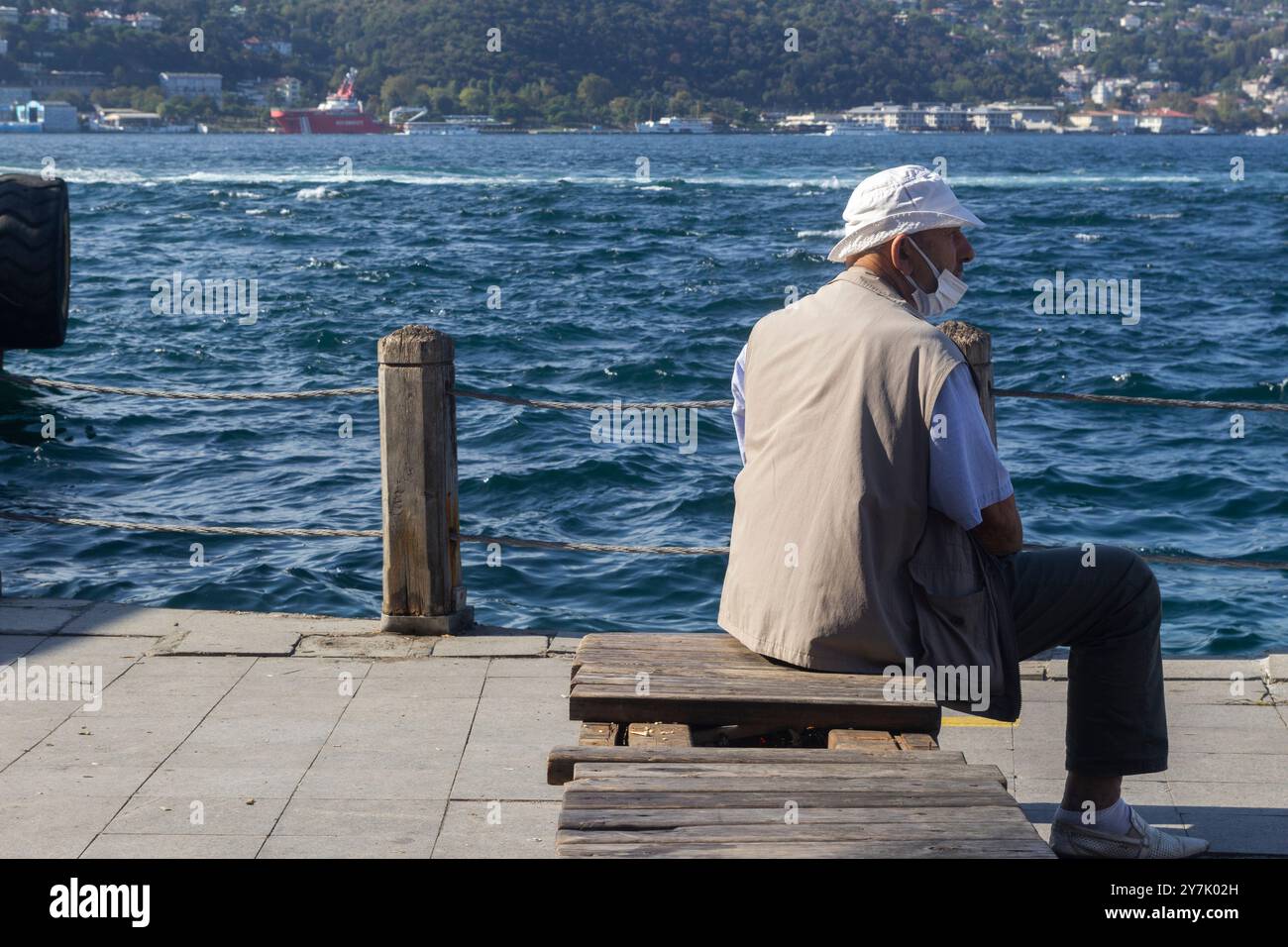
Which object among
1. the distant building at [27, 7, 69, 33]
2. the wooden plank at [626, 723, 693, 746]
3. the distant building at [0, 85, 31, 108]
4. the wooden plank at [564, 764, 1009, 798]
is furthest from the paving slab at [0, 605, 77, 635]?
the distant building at [0, 85, 31, 108]

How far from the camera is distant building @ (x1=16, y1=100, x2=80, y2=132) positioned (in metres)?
107

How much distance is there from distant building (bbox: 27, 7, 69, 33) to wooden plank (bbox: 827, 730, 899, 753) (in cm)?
11812

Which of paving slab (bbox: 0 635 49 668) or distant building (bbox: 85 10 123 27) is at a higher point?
distant building (bbox: 85 10 123 27)

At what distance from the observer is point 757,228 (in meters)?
33.7

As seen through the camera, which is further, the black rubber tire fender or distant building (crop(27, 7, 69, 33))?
distant building (crop(27, 7, 69, 33))

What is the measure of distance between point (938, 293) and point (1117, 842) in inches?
56.6

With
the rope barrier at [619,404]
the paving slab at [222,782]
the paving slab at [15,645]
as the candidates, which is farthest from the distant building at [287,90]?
the paving slab at [222,782]

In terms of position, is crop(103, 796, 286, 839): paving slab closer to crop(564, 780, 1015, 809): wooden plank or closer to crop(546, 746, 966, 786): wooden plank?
crop(546, 746, 966, 786): wooden plank

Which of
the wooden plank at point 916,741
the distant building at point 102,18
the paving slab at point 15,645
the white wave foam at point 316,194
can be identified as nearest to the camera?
the wooden plank at point 916,741

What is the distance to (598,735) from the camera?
3.44m

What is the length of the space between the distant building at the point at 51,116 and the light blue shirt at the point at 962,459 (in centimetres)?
11392

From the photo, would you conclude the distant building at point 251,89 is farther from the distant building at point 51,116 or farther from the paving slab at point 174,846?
the paving slab at point 174,846

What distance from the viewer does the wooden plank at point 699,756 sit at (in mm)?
3143

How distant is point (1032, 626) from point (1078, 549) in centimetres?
24
